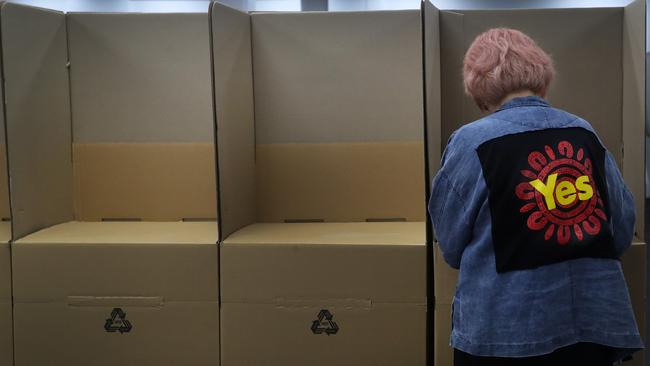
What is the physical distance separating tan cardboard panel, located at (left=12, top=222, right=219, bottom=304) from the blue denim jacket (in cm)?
79

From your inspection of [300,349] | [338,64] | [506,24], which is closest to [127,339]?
→ [300,349]

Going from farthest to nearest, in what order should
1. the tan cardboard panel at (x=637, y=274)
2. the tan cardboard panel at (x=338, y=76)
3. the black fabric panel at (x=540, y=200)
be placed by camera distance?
the tan cardboard panel at (x=338, y=76) → the tan cardboard panel at (x=637, y=274) → the black fabric panel at (x=540, y=200)

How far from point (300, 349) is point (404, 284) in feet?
1.04

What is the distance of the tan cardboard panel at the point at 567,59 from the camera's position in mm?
1907

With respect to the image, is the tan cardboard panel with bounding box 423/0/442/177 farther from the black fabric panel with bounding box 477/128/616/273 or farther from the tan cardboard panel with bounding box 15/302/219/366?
the tan cardboard panel with bounding box 15/302/219/366

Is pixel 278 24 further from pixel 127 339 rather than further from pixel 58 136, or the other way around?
pixel 127 339

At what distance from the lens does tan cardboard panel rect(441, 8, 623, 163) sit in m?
1.91

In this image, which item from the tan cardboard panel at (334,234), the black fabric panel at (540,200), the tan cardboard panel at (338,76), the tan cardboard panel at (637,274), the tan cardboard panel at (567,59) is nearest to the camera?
the black fabric panel at (540,200)

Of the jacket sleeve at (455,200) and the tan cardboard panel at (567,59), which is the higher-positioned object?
the tan cardboard panel at (567,59)

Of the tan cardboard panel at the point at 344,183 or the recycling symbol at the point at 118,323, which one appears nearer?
the recycling symbol at the point at 118,323

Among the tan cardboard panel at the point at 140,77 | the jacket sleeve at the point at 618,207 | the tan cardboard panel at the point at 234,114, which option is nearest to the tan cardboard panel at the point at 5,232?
the tan cardboard panel at the point at 140,77

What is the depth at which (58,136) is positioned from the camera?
2.16 m

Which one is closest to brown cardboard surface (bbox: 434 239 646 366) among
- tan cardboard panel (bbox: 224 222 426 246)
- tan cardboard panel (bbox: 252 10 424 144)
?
tan cardboard panel (bbox: 224 222 426 246)

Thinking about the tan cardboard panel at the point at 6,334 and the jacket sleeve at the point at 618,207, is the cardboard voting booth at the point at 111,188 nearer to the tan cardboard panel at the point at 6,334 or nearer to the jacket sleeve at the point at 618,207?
the tan cardboard panel at the point at 6,334
